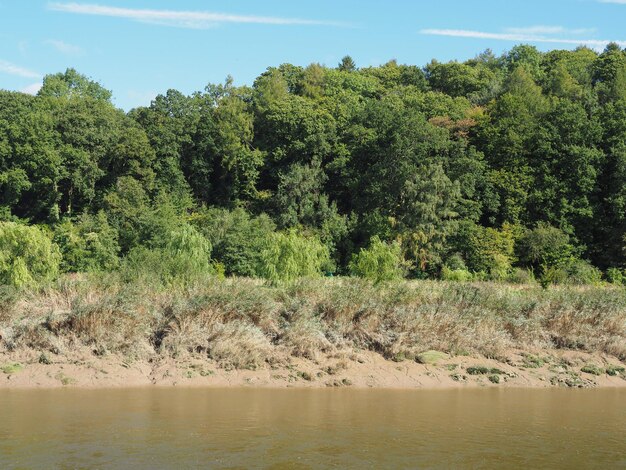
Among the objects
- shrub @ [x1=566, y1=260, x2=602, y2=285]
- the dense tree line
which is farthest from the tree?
shrub @ [x1=566, y1=260, x2=602, y2=285]

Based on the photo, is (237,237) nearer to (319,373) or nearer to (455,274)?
(455,274)

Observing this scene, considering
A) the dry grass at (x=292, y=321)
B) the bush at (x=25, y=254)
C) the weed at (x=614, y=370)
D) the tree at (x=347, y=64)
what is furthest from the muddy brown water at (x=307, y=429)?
the tree at (x=347, y=64)

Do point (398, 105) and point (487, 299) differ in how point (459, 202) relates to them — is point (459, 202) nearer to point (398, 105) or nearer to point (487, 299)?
point (398, 105)

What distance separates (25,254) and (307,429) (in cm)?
2157

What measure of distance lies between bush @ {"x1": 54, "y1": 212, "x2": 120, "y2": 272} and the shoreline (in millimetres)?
27891

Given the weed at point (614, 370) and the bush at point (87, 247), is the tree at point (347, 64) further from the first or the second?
the weed at point (614, 370)

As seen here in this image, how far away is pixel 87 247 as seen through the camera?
158 ft

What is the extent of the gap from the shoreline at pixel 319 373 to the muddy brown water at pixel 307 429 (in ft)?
1.93

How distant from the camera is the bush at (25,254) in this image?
100ft

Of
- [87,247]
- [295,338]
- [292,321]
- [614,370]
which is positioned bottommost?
[614,370]

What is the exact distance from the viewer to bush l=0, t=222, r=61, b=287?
3053cm

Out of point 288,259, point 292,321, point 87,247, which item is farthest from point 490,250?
point 292,321

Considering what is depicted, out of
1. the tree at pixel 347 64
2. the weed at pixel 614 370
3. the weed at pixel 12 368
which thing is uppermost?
the tree at pixel 347 64

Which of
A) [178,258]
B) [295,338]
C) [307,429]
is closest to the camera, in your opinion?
[307,429]
